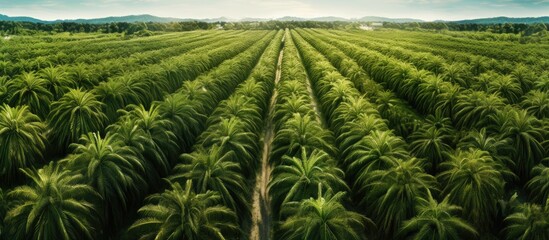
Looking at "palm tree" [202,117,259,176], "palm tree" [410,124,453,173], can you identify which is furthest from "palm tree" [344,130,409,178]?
"palm tree" [202,117,259,176]

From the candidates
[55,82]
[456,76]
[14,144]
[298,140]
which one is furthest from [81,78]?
[456,76]

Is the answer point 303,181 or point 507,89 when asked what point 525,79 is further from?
point 303,181

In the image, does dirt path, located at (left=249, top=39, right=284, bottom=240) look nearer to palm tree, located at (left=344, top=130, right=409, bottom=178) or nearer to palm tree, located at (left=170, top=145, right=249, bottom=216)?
palm tree, located at (left=170, top=145, right=249, bottom=216)

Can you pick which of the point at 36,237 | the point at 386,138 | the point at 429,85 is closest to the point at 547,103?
the point at 429,85

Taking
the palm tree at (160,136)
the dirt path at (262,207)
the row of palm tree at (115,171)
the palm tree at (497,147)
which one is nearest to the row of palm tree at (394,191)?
the palm tree at (497,147)

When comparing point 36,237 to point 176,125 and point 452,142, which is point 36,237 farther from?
point 452,142

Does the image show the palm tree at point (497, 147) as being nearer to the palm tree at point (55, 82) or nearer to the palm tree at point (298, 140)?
the palm tree at point (298, 140)
